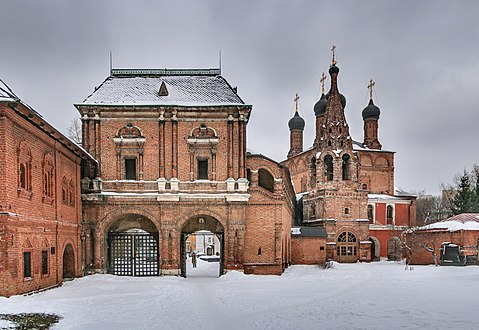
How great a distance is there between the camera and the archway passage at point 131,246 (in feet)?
69.6

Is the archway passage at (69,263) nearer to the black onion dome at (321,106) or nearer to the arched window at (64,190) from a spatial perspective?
the arched window at (64,190)

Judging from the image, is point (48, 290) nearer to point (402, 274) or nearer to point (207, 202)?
point (207, 202)

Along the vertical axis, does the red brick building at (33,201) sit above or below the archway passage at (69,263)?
above

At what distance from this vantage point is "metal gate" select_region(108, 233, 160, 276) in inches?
835

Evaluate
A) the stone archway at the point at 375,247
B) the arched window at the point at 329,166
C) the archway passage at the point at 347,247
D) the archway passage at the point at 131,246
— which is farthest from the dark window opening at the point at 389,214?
the archway passage at the point at 131,246

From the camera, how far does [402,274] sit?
987 inches

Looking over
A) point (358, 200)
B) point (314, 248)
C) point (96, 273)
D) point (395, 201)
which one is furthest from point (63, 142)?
point (395, 201)

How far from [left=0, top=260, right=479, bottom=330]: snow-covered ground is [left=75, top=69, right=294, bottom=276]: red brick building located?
5.18ft

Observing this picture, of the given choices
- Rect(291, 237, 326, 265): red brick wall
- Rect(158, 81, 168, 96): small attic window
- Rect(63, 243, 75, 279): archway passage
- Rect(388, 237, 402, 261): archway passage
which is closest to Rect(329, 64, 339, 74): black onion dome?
Rect(291, 237, 326, 265): red brick wall

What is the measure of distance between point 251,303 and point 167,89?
39.6 ft

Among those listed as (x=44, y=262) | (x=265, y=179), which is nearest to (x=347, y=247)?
(x=265, y=179)

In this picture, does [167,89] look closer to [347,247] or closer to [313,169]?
[313,169]

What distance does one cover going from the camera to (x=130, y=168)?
20.9 m

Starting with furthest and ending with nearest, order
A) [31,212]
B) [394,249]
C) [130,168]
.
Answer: [394,249] → [130,168] → [31,212]
